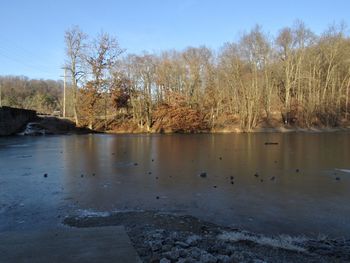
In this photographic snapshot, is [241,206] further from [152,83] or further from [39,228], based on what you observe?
[152,83]

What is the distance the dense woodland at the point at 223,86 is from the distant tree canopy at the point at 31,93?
119 ft

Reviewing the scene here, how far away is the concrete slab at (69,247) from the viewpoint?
403 centimetres

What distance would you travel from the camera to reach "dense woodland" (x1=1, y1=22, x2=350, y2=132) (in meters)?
53.5

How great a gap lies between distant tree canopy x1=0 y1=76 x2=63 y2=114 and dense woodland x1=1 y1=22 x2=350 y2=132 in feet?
119

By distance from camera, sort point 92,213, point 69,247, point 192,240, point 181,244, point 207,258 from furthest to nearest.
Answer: point 92,213
point 192,240
point 181,244
point 69,247
point 207,258

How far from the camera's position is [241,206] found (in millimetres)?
7832

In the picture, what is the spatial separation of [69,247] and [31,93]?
340 feet

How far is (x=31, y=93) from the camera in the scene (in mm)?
100750

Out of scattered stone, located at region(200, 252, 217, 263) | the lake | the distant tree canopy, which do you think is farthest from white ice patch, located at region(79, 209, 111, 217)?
the distant tree canopy

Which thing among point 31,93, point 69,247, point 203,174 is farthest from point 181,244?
point 31,93

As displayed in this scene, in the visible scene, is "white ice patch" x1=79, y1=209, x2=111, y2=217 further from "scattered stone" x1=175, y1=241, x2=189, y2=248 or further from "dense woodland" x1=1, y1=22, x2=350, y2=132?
"dense woodland" x1=1, y1=22, x2=350, y2=132

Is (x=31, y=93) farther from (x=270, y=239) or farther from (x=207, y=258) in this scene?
(x=207, y=258)

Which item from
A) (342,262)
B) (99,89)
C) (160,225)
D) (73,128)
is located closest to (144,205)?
(160,225)

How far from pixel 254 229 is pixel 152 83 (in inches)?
2070
